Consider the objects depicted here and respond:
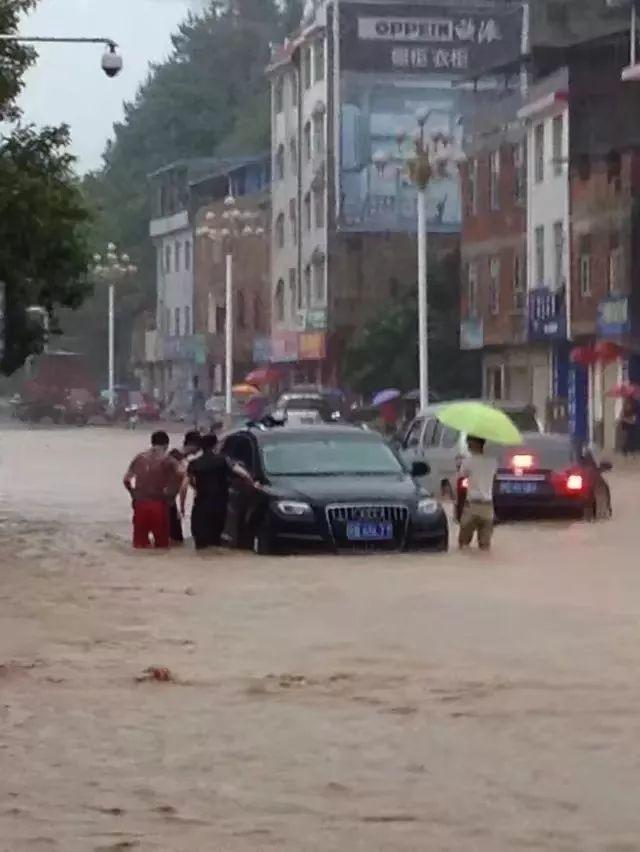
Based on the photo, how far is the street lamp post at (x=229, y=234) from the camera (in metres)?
83.9

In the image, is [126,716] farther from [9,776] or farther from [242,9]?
[242,9]

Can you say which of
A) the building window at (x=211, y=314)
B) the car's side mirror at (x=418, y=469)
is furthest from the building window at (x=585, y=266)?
the building window at (x=211, y=314)

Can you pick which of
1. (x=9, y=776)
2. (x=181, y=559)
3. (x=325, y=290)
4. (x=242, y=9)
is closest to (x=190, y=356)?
(x=325, y=290)

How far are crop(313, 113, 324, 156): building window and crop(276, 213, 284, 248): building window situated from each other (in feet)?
25.0

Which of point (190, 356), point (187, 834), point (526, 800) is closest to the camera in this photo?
point (187, 834)

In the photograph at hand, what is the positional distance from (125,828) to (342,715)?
390 cm

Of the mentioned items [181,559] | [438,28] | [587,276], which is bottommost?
[181,559]

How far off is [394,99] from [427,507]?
215ft

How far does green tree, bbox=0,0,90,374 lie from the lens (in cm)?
3186

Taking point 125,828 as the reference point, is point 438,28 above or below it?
above

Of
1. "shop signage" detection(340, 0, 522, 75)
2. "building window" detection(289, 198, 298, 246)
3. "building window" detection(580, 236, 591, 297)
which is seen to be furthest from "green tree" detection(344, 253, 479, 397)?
"building window" detection(580, 236, 591, 297)

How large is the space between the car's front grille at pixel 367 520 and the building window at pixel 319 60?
6731 cm

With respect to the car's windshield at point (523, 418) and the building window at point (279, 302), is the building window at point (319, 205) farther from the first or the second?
the car's windshield at point (523, 418)

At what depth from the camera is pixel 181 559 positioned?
27.3 m
